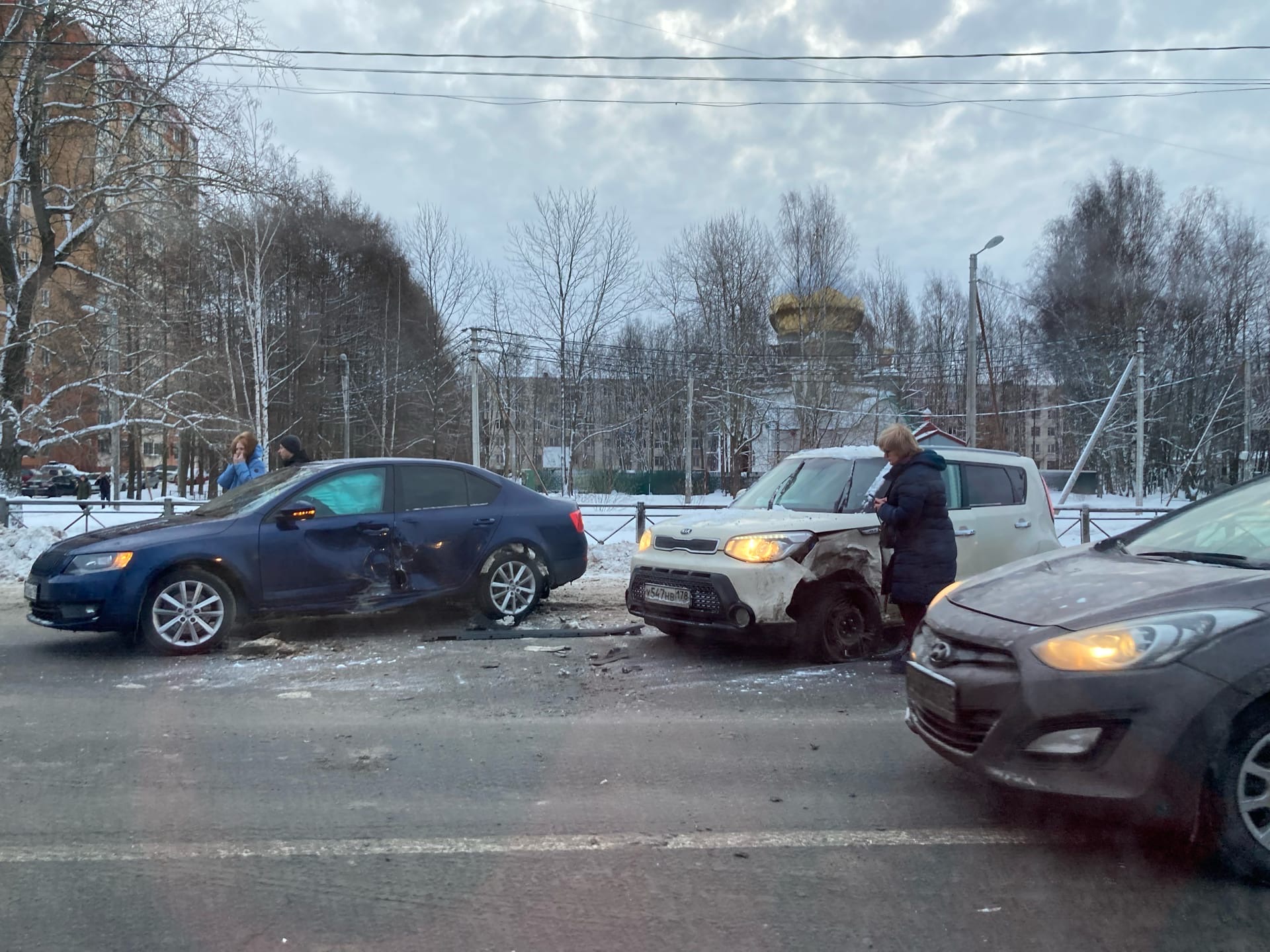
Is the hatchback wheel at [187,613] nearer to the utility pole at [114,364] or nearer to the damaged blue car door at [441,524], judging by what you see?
the damaged blue car door at [441,524]

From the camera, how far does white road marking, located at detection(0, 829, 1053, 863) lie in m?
3.36

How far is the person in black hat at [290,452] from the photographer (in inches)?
360

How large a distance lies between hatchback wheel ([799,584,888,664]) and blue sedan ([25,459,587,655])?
9.00 feet

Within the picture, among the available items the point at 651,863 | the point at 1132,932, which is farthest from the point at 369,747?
the point at 1132,932

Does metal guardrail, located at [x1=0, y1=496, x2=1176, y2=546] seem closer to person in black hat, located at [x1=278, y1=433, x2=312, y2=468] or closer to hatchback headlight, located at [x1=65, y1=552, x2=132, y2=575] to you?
person in black hat, located at [x1=278, y1=433, x2=312, y2=468]

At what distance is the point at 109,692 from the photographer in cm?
580

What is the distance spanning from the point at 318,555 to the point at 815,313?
31.4 metres

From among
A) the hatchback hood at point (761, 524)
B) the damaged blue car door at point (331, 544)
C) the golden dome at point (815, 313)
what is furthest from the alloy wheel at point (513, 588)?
the golden dome at point (815, 313)

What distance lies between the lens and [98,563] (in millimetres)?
6539

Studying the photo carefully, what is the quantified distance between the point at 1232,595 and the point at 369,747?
3966 millimetres

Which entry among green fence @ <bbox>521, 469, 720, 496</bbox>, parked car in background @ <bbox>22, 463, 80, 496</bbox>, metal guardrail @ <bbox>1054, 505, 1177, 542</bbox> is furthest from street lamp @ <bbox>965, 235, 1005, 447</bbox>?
parked car in background @ <bbox>22, 463, 80, 496</bbox>

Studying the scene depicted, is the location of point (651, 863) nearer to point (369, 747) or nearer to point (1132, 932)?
point (1132, 932)

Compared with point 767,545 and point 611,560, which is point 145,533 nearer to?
point 767,545

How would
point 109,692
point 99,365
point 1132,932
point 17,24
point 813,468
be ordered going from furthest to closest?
point 99,365 < point 17,24 < point 813,468 < point 109,692 < point 1132,932
